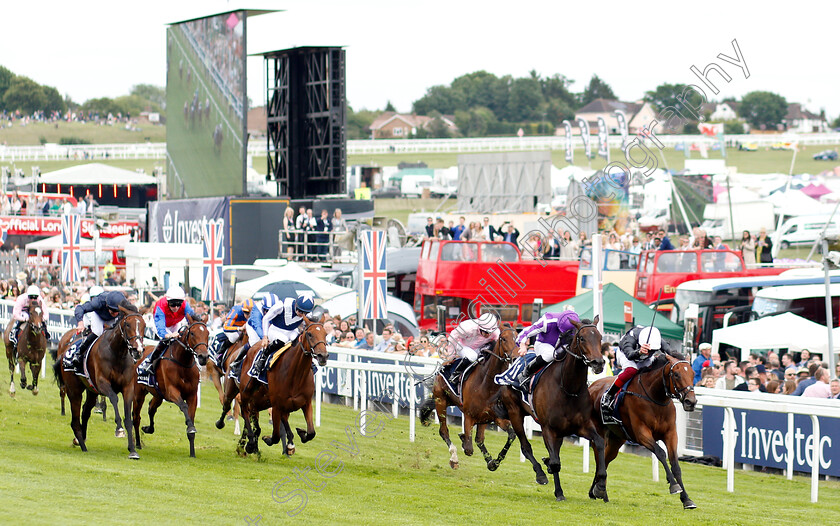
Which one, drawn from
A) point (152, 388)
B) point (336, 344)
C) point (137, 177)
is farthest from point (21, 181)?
point (152, 388)

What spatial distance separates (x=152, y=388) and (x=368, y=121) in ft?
379

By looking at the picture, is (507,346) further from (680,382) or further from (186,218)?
(186,218)

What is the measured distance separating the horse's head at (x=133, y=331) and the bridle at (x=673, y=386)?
5.17m

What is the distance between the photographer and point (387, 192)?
224 ft

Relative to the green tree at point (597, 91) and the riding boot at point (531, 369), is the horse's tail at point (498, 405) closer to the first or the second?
the riding boot at point (531, 369)

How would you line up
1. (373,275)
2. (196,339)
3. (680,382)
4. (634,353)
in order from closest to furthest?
1. (680,382)
2. (634,353)
3. (196,339)
4. (373,275)

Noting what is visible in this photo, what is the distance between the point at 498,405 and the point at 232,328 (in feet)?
12.3

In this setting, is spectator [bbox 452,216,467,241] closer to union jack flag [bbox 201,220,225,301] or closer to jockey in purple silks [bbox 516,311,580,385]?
union jack flag [bbox 201,220,225,301]

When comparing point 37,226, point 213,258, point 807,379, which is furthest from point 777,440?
point 37,226

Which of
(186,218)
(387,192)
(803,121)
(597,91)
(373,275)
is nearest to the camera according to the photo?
(373,275)

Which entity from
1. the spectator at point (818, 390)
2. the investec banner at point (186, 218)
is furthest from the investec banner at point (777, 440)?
the investec banner at point (186, 218)

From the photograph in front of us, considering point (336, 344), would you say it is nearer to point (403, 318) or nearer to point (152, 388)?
point (403, 318)

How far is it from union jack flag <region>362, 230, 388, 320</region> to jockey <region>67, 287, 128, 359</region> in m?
4.29

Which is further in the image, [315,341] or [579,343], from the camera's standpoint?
[315,341]
